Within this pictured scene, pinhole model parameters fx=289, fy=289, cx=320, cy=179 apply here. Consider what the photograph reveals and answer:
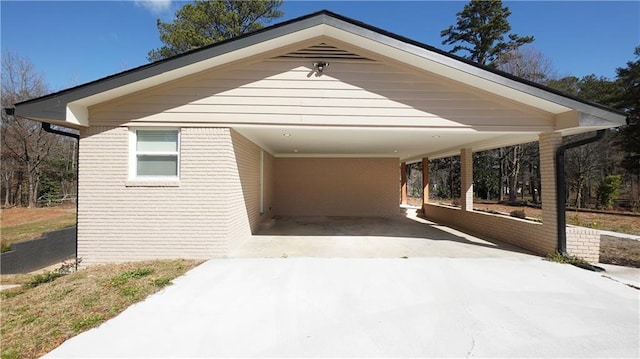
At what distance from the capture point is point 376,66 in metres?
6.26

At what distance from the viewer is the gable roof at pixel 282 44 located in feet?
17.7

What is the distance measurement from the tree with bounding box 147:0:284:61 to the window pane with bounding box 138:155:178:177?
12491mm

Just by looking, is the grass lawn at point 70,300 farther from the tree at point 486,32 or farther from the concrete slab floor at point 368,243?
the tree at point 486,32

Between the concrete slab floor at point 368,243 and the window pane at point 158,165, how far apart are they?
219 centimetres

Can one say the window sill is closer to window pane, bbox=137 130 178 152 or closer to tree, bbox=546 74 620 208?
window pane, bbox=137 130 178 152

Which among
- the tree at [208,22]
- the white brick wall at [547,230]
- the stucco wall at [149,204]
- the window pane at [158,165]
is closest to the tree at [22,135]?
the tree at [208,22]

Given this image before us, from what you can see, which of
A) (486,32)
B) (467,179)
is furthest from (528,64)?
(467,179)

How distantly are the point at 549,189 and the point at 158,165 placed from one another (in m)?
8.41

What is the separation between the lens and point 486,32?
21672 mm

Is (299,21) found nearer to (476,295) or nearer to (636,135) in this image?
(476,295)

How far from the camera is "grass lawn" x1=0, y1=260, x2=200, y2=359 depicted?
2998 millimetres

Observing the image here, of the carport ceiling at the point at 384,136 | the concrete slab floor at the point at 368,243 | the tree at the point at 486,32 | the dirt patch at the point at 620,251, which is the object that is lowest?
the dirt patch at the point at 620,251

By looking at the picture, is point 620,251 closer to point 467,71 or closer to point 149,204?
point 467,71

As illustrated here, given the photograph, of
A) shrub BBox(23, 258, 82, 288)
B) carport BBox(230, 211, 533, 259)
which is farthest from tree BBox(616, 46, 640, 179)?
shrub BBox(23, 258, 82, 288)
